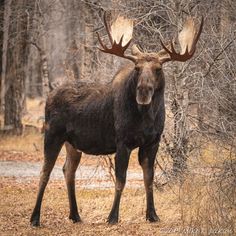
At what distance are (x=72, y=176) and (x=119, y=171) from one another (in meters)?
1.42

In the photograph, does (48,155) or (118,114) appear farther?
(48,155)

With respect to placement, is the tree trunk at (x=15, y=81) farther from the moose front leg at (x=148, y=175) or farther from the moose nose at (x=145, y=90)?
the moose nose at (x=145, y=90)

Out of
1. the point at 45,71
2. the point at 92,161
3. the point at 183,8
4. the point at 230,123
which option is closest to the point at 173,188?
the point at 230,123

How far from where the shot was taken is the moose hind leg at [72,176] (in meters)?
12.3

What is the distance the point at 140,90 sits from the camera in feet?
34.8

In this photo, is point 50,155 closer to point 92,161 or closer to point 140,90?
point 140,90

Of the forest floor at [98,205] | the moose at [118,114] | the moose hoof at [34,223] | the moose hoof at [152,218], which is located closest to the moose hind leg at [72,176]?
the moose at [118,114]

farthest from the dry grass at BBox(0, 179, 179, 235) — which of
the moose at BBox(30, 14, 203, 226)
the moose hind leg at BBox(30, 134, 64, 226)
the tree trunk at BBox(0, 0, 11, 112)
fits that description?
the tree trunk at BBox(0, 0, 11, 112)

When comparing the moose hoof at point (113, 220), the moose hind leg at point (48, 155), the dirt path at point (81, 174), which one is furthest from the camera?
the dirt path at point (81, 174)

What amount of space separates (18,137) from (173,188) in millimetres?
13407

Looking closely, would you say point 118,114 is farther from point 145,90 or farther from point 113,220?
point 113,220

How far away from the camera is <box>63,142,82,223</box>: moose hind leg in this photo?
12266mm

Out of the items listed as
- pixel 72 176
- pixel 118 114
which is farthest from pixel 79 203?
pixel 118 114

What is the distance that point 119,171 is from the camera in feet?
36.8
